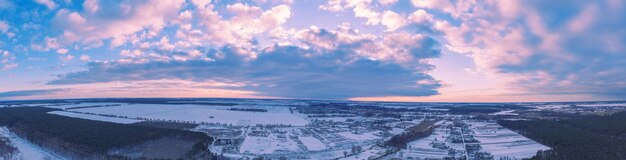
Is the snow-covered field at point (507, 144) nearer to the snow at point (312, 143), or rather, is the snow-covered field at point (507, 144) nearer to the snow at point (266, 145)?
the snow at point (312, 143)

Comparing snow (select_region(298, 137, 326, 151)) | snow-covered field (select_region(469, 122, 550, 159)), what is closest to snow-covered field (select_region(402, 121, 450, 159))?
snow-covered field (select_region(469, 122, 550, 159))

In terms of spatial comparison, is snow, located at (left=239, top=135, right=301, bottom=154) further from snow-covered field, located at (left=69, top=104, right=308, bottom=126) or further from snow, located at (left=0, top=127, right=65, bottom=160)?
snow-covered field, located at (left=69, top=104, right=308, bottom=126)

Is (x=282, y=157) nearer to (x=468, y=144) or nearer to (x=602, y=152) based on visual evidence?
(x=468, y=144)

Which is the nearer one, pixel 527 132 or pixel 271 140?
pixel 271 140

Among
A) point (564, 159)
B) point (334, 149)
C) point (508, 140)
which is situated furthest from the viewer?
point (508, 140)

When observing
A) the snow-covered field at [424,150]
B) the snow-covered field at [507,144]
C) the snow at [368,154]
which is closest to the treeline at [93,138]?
the snow at [368,154]

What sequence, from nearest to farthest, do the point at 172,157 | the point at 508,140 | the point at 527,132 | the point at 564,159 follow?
the point at 564,159 → the point at 172,157 → the point at 508,140 → the point at 527,132

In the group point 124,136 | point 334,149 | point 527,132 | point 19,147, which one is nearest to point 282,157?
point 334,149
